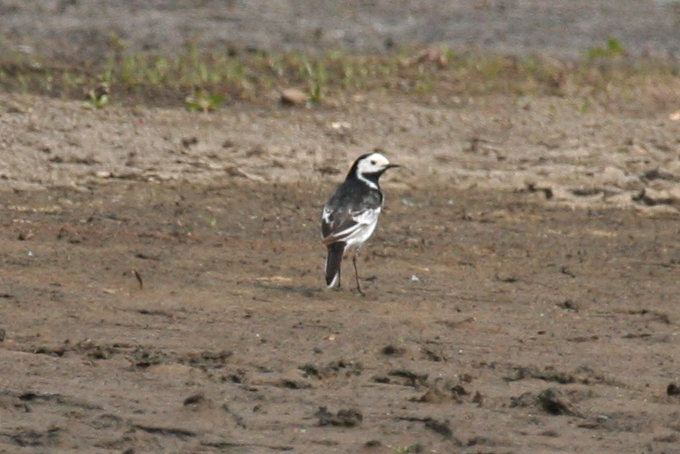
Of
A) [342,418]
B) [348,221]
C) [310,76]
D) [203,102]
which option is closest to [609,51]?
[310,76]

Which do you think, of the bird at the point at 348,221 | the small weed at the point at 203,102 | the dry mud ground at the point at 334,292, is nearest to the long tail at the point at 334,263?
the bird at the point at 348,221

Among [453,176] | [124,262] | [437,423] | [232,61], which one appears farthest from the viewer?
[232,61]

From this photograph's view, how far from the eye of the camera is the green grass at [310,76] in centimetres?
1441

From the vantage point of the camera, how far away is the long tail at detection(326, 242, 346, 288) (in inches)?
378

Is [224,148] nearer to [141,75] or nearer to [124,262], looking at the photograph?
[141,75]

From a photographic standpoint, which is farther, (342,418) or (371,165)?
(371,165)

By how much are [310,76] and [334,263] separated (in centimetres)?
604

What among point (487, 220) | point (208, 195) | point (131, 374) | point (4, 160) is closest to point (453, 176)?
point (487, 220)

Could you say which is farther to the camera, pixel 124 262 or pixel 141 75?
pixel 141 75

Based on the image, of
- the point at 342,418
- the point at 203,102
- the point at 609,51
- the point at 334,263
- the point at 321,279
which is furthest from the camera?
the point at 609,51

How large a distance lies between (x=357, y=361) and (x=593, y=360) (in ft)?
3.99

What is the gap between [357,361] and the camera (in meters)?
7.99

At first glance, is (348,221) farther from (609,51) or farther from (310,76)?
(609,51)

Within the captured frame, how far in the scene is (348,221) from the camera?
9.99 meters
